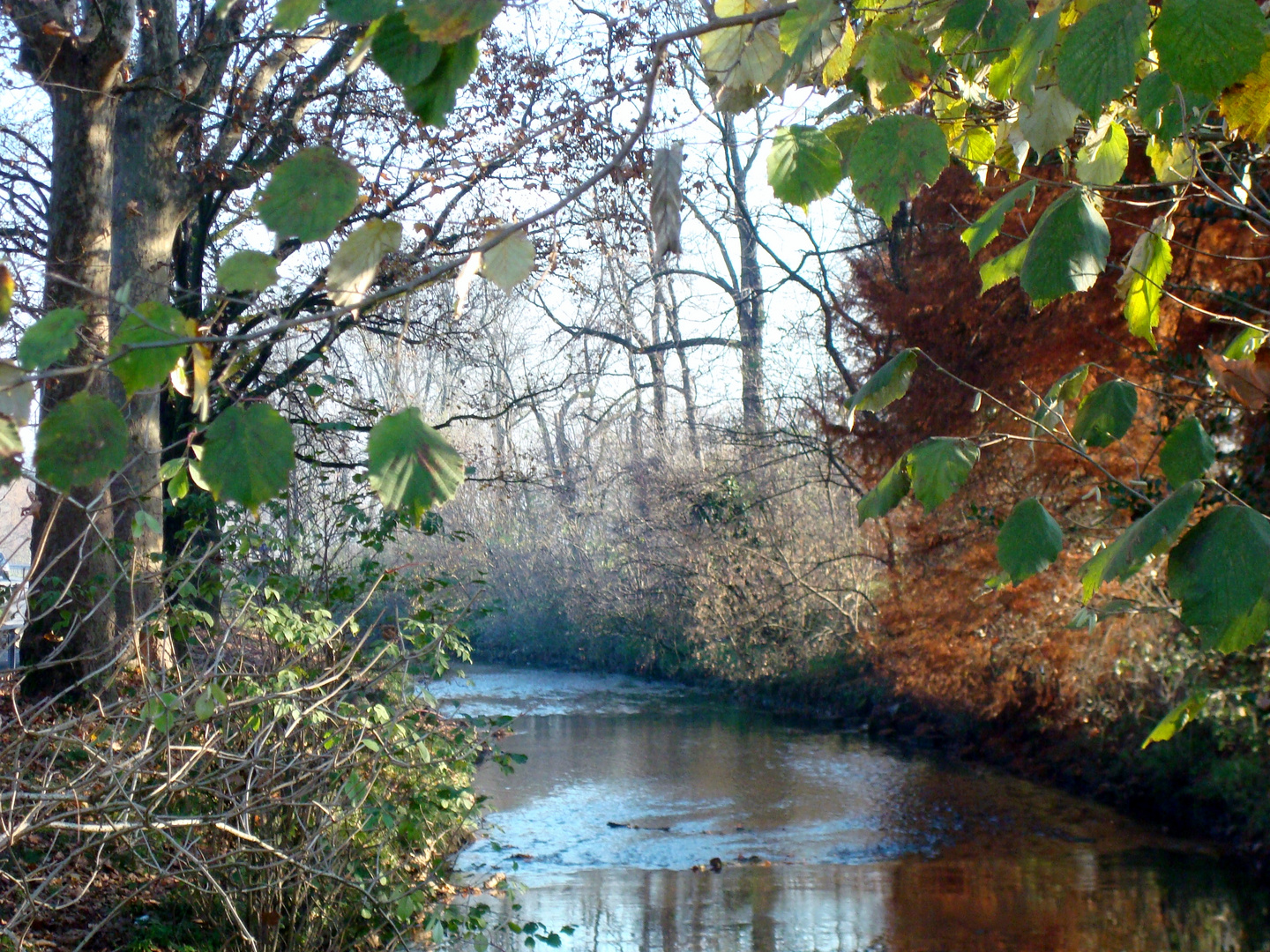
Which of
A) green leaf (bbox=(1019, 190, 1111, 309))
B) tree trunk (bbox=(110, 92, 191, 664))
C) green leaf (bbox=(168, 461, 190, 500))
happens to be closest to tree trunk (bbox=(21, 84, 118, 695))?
tree trunk (bbox=(110, 92, 191, 664))

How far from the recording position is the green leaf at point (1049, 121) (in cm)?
190

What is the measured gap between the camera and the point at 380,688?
5859 millimetres

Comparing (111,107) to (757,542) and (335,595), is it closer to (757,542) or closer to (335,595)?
(335,595)

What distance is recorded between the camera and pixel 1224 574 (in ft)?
4.42

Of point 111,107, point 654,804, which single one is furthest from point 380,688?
point 654,804

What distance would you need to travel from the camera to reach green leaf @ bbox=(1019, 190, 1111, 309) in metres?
1.54

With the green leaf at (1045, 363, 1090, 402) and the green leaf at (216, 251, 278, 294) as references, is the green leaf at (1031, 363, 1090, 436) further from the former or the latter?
the green leaf at (216, 251, 278, 294)

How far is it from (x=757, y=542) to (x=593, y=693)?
3826 millimetres

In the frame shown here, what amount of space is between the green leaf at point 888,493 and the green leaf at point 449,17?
4.17 feet

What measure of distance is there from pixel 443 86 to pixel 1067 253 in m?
0.95

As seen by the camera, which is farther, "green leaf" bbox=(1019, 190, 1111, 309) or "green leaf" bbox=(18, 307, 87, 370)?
"green leaf" bbox=(1019, 190, 1111, 309)

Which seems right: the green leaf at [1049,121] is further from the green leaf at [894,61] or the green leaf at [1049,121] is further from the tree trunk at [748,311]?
the tree trunk at [748,311]

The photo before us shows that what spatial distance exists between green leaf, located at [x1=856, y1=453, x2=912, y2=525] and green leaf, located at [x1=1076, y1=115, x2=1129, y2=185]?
2.39ft

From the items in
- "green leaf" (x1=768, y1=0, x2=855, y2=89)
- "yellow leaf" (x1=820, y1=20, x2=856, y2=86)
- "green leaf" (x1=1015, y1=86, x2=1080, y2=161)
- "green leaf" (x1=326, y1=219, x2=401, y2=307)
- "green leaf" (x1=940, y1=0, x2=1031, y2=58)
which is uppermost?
"yellow leaf" (x1=820, y1=20, x2=856, y2=86)
